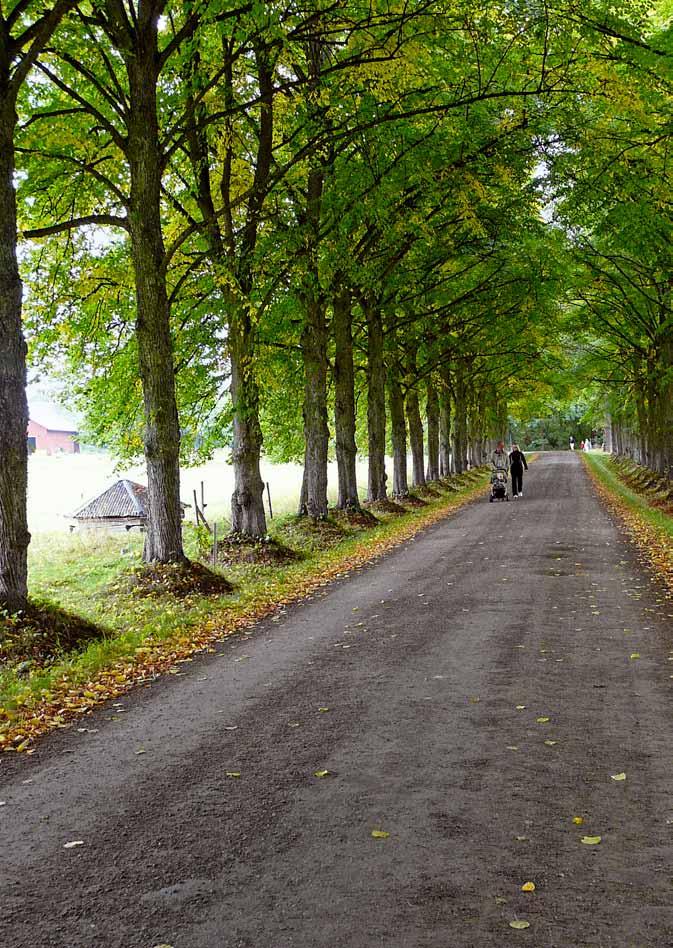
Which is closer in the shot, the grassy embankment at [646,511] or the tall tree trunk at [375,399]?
the grassy embankment at [646,511]

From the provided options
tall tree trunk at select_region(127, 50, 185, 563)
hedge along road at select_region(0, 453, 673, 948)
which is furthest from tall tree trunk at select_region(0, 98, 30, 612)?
tall tree trunk at select_region(127, 50, 185, 563)

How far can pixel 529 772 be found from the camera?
5.44 meters

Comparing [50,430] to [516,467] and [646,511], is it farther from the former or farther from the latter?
[646,511]

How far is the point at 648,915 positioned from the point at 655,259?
20.9 m

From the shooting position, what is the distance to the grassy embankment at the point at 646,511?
1572 centimetres

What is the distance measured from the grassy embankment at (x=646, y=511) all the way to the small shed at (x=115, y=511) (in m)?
20.0

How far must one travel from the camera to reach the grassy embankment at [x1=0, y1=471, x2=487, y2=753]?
310 inches

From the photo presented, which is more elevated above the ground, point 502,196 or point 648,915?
point 502,196

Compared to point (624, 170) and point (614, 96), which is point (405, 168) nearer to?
point (624, 170)

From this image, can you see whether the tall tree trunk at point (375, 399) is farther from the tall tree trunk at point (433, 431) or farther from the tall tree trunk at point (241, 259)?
the tall tree trunk at point (433, 431)

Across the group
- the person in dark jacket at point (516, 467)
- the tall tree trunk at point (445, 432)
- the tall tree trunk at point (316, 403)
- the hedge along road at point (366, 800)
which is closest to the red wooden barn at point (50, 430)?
the tall tree trunk at point (445, 432)

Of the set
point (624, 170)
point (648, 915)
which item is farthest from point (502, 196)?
point (648, 915)

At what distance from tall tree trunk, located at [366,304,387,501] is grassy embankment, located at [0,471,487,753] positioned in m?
5.00

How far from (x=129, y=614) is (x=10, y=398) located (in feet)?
12.1
